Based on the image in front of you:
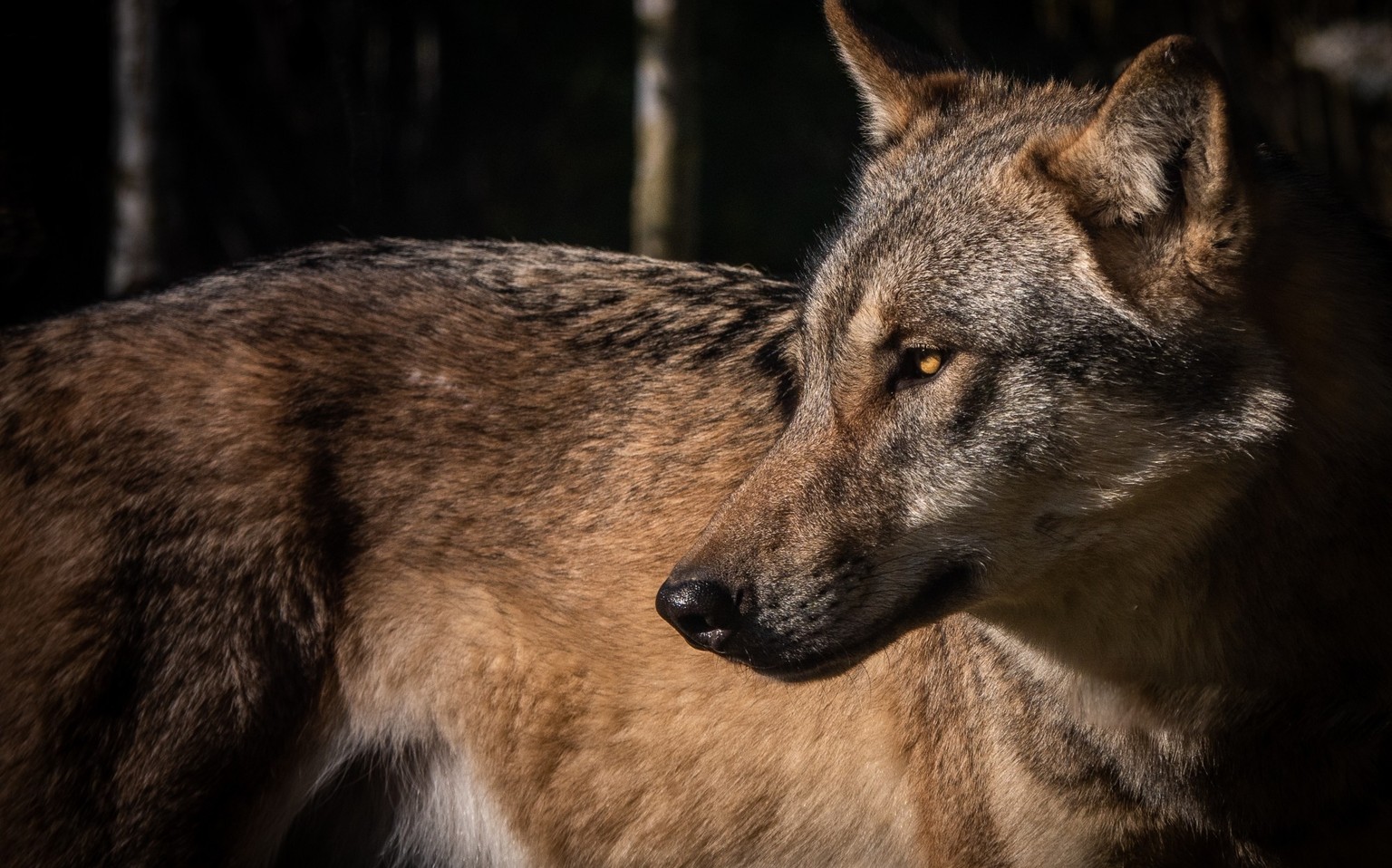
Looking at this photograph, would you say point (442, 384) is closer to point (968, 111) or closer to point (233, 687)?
point (233, 687)

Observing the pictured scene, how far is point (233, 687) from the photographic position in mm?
3293

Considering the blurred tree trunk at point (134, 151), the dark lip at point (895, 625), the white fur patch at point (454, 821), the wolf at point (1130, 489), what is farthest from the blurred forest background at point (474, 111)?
the dark lip at point (895, 625)

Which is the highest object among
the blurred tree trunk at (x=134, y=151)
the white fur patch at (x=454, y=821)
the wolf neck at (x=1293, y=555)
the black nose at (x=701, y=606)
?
the wolf neck at (x=1293, y=555)

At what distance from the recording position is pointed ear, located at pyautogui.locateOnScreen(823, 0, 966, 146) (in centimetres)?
344

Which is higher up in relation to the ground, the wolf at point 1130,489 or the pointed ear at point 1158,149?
the pointed ear at point 1158,149

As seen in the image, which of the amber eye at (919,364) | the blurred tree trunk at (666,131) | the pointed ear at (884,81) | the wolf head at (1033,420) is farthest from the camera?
the blurred tree trunk at (666,131)

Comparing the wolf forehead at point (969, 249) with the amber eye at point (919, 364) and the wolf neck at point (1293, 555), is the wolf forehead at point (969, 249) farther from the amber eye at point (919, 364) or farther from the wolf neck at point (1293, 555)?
the wolf neck at point (1293, 555)

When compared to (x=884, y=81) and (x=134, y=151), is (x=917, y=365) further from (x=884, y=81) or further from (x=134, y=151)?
(x=134, y=151)

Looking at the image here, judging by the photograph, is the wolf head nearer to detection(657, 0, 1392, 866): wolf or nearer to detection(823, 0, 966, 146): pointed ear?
detection(657, 0, 1392, 866): wolf

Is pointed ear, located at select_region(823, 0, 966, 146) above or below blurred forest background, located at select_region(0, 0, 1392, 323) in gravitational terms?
above

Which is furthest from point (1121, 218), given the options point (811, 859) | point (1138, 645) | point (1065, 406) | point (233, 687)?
point (233, 687)

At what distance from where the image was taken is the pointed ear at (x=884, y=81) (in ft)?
11.3

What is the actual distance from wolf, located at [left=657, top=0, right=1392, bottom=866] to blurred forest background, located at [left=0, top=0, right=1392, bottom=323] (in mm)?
3730

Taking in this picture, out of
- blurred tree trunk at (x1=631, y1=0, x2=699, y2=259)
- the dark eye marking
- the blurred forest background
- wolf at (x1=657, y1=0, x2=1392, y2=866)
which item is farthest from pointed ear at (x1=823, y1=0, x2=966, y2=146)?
blurred tree trunk at (x1=631, y1=0, x2=699, y2=259)
